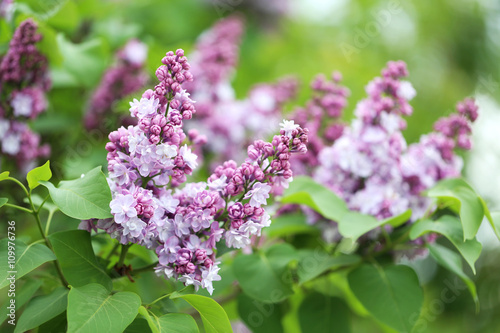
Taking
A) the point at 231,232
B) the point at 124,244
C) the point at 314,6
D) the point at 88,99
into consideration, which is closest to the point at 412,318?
the point at 231,232

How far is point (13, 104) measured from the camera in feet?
4.06

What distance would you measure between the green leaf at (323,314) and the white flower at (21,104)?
86 centimetres

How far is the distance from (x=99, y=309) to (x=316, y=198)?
559 mm

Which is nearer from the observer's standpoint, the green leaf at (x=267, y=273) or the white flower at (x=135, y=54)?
the green leaf at (x=267, y=273)

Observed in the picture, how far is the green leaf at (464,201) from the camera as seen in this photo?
97cm

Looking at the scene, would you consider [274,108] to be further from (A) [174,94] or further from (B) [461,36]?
(B) [461,36]

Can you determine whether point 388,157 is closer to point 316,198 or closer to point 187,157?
point 316,198

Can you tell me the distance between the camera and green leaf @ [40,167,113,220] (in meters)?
0.79

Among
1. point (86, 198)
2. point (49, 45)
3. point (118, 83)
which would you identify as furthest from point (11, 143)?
point (86, 198)

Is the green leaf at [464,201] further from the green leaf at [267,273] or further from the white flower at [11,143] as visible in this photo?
the white flower at [11,143]

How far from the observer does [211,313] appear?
2.66 feet

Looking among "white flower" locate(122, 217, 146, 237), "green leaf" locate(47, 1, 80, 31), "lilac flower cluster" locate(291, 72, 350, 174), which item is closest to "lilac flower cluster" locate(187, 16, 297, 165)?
"lilac flower cluster" locate(291, 72, 350, 174)

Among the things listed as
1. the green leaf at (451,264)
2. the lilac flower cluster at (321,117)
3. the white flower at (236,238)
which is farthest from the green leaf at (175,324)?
the lilac flower cluster at (321,117)

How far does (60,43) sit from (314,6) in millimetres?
3237
